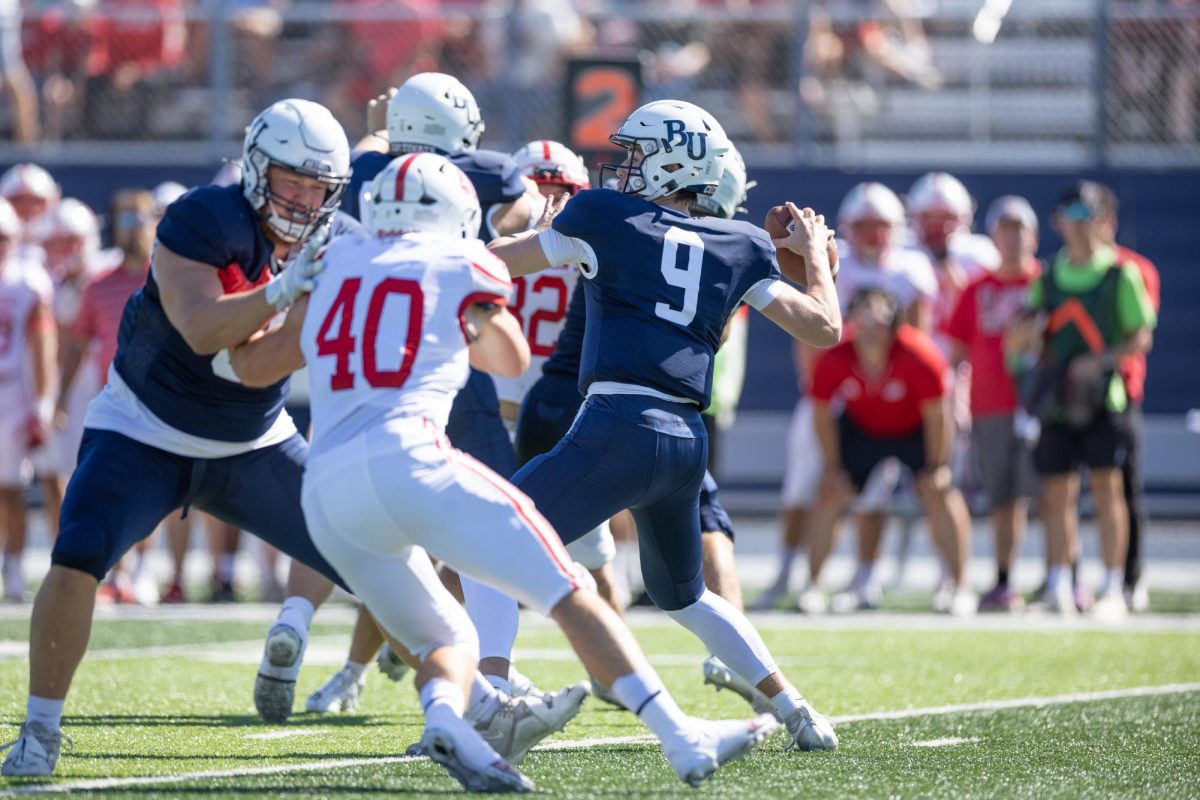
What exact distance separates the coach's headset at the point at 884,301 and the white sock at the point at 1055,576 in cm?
142

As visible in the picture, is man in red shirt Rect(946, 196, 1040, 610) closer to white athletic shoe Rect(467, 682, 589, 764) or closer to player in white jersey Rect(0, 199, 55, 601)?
player in white jersey Rect(0, 199, 55, 601)

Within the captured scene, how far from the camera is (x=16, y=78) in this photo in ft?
45.7

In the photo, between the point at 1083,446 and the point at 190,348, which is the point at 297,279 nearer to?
the point at 190,348

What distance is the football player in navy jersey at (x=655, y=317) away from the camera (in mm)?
4695

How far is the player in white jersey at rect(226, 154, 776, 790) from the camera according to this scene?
13.5ft

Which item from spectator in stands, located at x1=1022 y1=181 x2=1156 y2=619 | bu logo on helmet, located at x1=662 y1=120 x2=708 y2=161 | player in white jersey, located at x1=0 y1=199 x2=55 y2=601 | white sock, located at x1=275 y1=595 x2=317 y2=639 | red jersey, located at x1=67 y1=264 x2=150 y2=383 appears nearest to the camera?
bu logo on helmet, located at x1=662 y1=120 x2=708 y2=161

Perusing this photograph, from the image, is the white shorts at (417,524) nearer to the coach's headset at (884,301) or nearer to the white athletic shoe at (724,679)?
the white athletic shoe at (724,679)

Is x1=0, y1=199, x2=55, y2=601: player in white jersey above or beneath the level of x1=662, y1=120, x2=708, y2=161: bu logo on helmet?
beneath

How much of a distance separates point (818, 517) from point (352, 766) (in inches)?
204

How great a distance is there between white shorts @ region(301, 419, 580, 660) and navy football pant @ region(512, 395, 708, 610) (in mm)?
415

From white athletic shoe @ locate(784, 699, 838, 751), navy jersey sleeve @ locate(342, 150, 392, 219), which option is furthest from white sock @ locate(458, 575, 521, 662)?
navy jersey sleeve @ locate(342, 150, 392, 219)

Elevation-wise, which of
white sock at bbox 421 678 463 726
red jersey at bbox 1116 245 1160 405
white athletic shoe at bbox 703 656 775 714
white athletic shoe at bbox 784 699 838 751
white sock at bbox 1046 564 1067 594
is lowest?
white sock at bbox 1046 564 1067 594

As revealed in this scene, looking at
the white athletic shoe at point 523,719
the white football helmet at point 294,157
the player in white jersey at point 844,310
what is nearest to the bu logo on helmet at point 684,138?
the white football helmet at point 294,157

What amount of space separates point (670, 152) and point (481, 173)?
3.44ft
